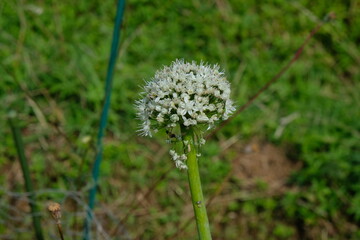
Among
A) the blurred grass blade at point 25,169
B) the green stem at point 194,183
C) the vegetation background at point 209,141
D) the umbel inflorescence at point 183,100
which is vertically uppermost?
the vegetation background at point 209,141

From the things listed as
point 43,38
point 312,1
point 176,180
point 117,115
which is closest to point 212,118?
point 176,180

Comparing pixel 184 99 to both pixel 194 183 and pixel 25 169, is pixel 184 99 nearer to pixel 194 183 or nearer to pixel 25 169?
pixel 194 183

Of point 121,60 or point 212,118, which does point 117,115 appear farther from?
point 212,118

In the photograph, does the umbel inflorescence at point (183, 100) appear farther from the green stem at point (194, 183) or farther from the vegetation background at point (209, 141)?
the vegetation background at point (209, 141)

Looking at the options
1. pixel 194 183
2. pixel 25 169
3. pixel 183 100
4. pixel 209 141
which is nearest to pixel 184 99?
pixel 183 100

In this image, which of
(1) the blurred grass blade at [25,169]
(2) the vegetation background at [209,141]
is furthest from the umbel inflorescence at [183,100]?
(2) the vegetation background at [209,141]

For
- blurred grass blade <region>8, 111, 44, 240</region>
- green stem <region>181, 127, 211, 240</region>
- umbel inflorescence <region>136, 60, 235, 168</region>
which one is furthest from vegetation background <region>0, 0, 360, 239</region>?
green stem <region>181, 127, 211, 240</region>

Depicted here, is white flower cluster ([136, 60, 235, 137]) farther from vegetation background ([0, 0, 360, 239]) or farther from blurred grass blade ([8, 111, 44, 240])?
vegetation background ([0, 0, 360, 239])
